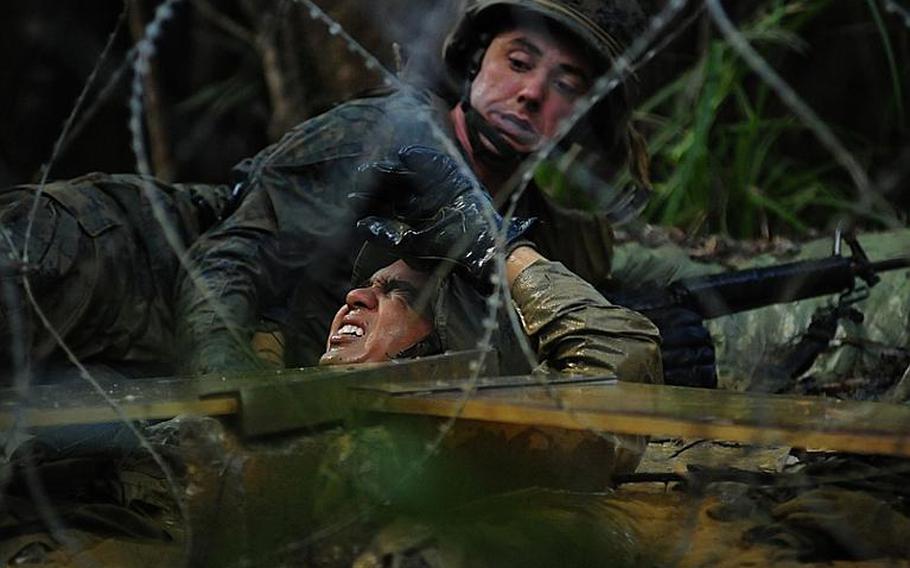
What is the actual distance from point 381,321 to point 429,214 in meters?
0.27

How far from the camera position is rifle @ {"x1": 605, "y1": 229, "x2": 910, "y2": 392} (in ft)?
15.7

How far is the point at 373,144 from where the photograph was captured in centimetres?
446

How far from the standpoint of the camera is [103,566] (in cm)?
246

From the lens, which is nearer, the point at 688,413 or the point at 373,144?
the point at 688,413

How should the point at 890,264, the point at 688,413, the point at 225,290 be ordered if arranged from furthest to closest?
the point at 890,264 → the point at 225,290 → the point at 688,413

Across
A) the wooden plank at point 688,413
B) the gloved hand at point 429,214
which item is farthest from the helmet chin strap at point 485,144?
the wooden plank at point 688,413

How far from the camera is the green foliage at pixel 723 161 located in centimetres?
654

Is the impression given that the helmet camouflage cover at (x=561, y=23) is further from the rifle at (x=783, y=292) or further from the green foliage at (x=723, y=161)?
the green foliage at (x=723, y=161)

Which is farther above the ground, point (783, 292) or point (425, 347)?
point (425, 347)

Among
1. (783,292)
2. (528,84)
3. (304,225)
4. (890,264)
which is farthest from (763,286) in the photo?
(304,225)

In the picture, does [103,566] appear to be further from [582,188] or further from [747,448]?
[582,188]

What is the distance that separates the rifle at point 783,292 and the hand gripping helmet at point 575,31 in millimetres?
626

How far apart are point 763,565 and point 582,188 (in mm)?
4043

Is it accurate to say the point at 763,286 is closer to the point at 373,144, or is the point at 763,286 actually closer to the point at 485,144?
the point at 485,144
